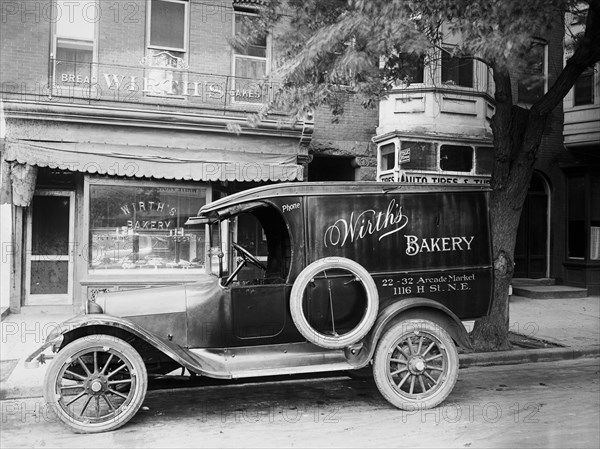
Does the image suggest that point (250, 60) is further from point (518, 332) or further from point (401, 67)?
point (518, 332)

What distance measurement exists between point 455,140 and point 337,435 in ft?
30.0

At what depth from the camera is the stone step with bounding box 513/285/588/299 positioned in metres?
13.6

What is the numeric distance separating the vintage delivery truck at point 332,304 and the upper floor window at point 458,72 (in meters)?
7.77

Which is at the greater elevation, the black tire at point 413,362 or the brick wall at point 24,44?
the brick wall at point 24,44

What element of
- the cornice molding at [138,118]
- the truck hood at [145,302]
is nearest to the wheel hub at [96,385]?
the truck hood at [145,302]

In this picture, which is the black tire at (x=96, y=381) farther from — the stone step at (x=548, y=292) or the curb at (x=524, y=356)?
the stone step at (x=548, y=292)

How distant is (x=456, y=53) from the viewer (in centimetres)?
708

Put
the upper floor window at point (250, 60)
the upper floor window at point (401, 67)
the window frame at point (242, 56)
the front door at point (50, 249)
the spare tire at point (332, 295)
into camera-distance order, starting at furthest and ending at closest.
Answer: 1. the upper floor window at point (250, 60)
2. the window frame at point (242, 56)
3. the front door at point (50, 249)
4. the upper floor window at point (401, 67)
5. the spare tire at point (332, 295)

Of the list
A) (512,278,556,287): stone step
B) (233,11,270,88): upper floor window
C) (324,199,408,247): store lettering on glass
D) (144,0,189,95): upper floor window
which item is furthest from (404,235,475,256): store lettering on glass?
(512,278,556,287): stone step

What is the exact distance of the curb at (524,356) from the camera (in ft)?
25.4

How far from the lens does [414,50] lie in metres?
6.13

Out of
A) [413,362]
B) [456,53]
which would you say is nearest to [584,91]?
[456,53]

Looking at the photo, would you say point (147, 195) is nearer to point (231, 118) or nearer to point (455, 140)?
point (231, 118)

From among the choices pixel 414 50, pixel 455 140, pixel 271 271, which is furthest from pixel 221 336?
pixel 455 140
